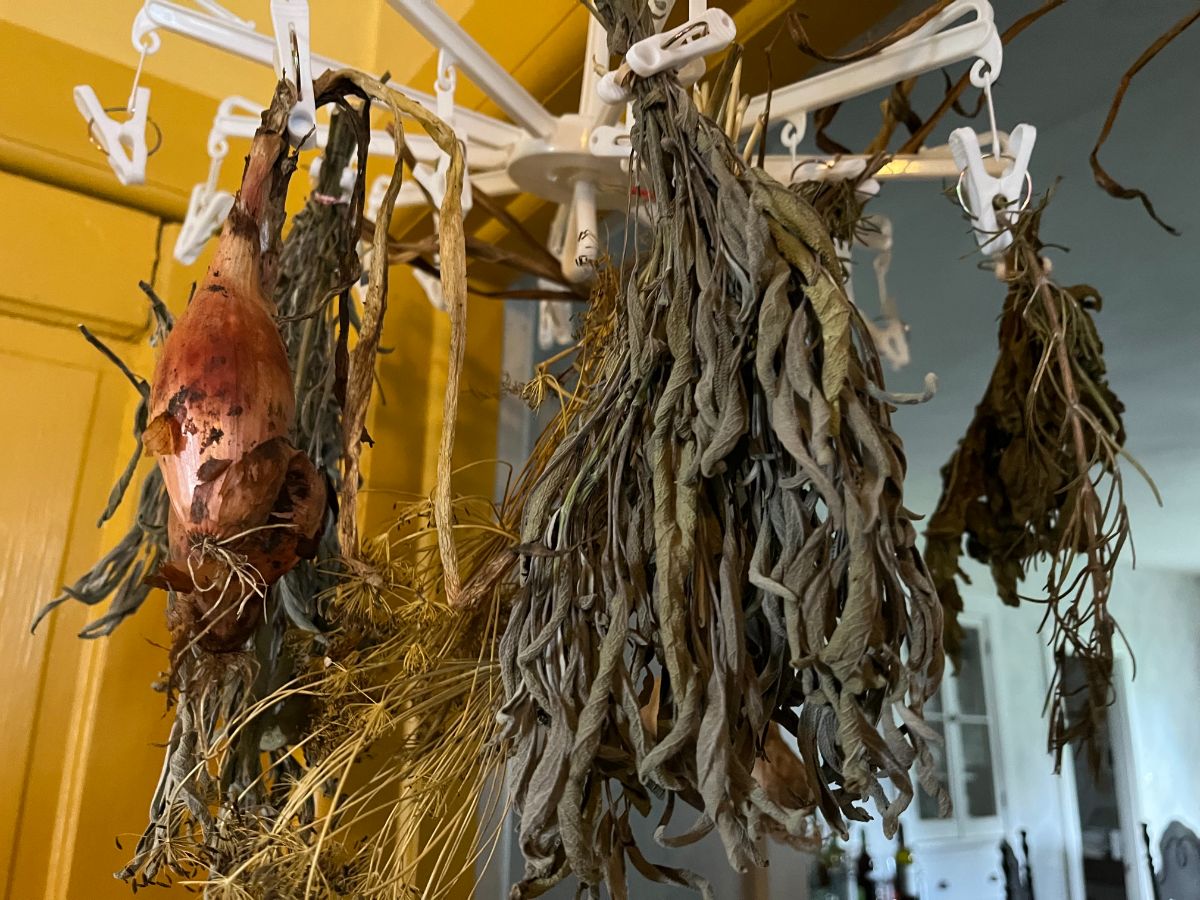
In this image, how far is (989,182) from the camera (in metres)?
0.46

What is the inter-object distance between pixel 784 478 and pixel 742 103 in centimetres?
22

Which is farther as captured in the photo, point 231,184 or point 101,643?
point 231,184

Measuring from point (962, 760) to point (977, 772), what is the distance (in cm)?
11

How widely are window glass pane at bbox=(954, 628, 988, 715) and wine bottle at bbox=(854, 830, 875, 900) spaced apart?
93 cm

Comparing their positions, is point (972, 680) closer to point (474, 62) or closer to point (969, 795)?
point (969, 795)

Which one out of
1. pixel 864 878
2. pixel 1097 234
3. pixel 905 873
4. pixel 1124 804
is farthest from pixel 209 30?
pixel 1124 804

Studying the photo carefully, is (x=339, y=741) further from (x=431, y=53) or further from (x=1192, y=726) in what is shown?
(x=1192, y=726)

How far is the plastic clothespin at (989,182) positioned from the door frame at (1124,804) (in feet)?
7.50

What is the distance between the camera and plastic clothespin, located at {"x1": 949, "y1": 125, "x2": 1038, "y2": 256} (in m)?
0.46

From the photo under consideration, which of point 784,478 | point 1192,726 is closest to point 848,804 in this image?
point 784,478

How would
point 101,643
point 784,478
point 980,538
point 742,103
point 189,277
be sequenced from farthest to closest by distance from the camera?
point 189,277 < point 101,643 < point 980,538 < point 742,103 < point 784,478

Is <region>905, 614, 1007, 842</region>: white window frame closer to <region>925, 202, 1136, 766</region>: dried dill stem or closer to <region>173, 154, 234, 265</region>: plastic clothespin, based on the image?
<region>925, 202, 1136, 766</region>: dried dill stem

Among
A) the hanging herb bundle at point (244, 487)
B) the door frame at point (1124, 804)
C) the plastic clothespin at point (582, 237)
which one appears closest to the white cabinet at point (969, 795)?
the door frame at point (1124, 804)

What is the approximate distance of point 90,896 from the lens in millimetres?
737
